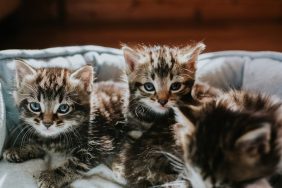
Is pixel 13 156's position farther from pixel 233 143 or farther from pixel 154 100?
pixel 233 143

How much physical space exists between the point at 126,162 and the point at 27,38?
72.2 inches

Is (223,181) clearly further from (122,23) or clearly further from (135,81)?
(122,23)

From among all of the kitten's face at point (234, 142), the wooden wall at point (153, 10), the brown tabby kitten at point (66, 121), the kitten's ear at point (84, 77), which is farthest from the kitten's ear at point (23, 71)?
the wooden wall at point (153, 10)

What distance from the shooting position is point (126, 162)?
1.22 m

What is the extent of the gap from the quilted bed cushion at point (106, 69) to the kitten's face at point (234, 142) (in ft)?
1.21

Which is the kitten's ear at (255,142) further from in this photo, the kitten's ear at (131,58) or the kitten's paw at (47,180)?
the kitten's paw at (47,180)

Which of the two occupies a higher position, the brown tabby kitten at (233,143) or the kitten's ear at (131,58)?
the kitten's ear at (131,58)

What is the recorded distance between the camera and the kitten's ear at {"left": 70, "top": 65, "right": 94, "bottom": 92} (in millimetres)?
1202

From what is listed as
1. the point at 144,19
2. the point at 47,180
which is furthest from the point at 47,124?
the point at 144,19

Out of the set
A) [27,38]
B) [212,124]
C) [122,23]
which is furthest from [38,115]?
[122,23]

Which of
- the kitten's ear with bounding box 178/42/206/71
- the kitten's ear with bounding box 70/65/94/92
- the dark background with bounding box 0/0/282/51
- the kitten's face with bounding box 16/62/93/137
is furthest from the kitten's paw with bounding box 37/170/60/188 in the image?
the dark background with bounding box 0/0/282/51

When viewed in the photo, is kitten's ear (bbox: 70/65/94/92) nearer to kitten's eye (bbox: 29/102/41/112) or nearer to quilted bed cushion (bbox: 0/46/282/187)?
kitten's eye (bbox: 29/102/41/112)

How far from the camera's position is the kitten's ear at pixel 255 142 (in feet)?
2.85

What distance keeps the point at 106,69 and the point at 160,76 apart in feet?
1.53
